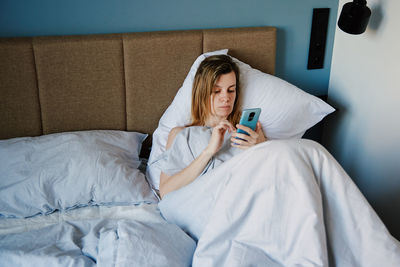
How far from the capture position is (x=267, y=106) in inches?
69.9

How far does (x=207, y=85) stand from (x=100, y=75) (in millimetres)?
496

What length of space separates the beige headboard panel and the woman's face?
26 cm

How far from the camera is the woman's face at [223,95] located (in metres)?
1.64

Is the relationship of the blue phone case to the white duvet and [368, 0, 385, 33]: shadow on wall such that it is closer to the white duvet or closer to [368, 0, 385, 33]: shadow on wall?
the white duvet

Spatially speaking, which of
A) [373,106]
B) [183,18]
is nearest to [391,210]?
[373,106]

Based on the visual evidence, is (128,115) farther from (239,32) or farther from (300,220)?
(300,220)

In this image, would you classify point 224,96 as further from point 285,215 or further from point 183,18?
point 285,215

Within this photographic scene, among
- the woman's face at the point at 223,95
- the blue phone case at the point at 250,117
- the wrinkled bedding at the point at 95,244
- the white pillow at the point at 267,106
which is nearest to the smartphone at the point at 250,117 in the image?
the blue phone case at the point at 250,117

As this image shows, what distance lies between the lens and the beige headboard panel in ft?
5.44

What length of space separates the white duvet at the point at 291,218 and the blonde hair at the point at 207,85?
0.51m

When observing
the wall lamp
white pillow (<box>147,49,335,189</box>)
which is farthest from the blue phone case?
the wall lamp

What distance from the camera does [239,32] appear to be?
1876mm

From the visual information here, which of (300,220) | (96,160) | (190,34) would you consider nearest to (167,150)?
(96,160)

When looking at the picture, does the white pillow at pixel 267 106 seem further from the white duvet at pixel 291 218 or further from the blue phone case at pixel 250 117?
the white duvet at pixel 291 218
